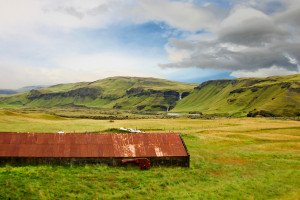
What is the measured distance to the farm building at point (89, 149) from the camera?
26266mm

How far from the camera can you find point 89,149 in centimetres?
2798

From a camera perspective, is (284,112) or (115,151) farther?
(284,112)

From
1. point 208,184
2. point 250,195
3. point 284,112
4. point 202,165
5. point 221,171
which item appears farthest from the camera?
point 284,112

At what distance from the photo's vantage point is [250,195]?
62.2ft

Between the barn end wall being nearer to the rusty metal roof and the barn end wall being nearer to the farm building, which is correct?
the farm building

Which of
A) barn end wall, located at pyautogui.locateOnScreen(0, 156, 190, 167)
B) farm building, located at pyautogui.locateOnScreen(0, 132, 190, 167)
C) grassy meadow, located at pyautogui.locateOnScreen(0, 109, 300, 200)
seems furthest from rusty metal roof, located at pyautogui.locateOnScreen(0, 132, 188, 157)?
grassy meadow, located at pyautogui.locateOnScreen(0, 109, 300, 200)

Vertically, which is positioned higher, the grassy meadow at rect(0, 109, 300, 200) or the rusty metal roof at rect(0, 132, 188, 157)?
the rusty metal roof at rect(0, 132, 188, 157)

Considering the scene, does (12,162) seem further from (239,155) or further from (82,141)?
(239,155)

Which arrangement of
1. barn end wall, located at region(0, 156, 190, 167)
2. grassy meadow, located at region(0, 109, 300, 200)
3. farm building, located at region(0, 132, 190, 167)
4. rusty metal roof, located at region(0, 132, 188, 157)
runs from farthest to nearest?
rusty metal roof, located at region(0, 132, 188, 157), farm building, located at region(0, 132, 190, 167), barn end wall, located at region(0, 156, 190, 167), grassy meadow, located at region(0, 109, 300, 200)

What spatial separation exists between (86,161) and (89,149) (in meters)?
1.59

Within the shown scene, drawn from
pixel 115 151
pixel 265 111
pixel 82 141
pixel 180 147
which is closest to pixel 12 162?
pixel 82 141

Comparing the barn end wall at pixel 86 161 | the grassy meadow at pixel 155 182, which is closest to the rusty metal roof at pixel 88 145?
the barn end wall at pixel 86 161

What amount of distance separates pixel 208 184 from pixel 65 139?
1809 cm

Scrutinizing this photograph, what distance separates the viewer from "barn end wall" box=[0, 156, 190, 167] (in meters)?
25.7
